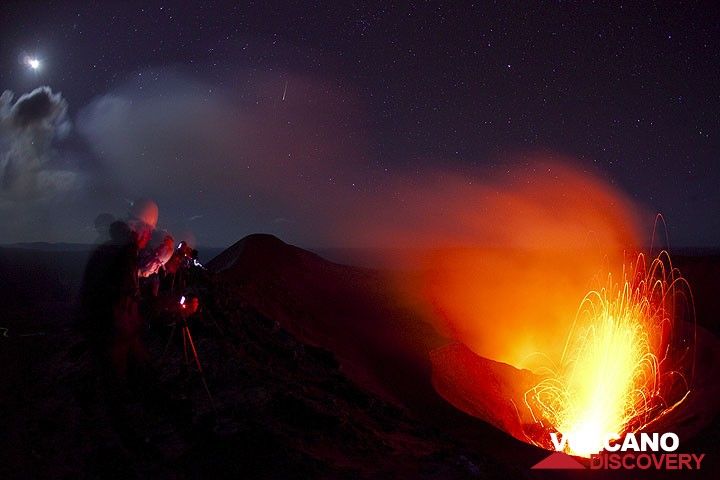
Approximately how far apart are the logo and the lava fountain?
169 inches

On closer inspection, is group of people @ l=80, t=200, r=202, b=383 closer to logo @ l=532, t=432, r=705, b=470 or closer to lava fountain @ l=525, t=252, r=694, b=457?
logo @ l=532, t=432, r=705, b=470

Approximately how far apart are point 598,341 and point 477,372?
885cm

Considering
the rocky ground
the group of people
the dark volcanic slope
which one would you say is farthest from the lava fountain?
the group of people

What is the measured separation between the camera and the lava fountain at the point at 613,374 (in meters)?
17.4

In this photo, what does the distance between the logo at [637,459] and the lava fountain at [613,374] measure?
4292 millimetres

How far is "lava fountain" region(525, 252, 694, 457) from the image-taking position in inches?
686

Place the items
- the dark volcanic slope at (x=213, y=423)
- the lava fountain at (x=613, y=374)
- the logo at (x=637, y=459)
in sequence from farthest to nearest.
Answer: the lava fountain at (x=613, y=374) < the logo at (x=637, y=459) < the dark volcanic slope at (x=213, y=423)

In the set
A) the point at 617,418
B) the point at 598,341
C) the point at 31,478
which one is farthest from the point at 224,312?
the point at 598,341

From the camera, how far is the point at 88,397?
720 centimetres

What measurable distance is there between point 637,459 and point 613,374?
11.9m

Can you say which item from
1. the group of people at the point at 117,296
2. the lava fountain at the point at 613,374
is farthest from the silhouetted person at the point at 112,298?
the lava fountain at the point at 613,374

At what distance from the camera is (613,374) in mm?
20969

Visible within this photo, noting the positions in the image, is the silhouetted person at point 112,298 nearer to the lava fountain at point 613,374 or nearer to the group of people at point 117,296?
the group of people at point 117,296

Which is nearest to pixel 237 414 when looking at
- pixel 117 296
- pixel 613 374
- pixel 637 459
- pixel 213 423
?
pixel 213 423
